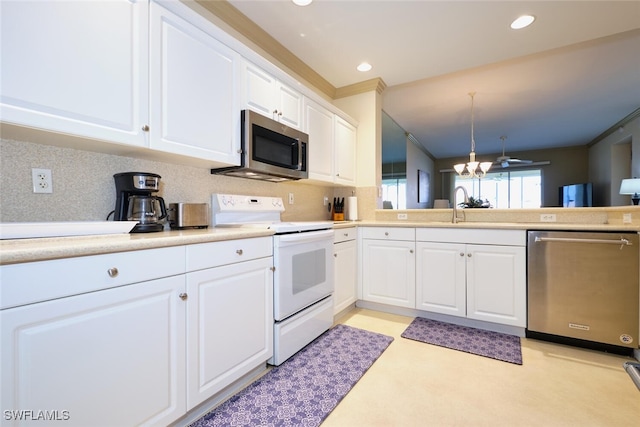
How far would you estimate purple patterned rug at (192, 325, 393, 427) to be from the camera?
4.56 feet

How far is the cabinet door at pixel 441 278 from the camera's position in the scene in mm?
2455

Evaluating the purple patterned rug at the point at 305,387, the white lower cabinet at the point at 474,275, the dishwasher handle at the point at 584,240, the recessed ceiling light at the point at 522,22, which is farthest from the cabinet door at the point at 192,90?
the dishwasher handle at the point at 584,240

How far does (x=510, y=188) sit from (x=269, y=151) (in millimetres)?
8019

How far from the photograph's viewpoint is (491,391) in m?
1.62

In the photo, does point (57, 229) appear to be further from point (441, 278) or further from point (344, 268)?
point (441, 278)

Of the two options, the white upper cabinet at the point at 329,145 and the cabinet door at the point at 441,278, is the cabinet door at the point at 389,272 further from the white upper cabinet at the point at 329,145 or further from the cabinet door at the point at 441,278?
the white upper cabinet at the point at 329,145

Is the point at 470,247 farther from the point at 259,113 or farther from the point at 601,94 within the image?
the point at 601,94

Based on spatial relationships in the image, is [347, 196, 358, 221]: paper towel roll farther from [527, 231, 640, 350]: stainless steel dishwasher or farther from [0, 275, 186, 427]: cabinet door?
[0, 275, 186, 427]: cabinet door

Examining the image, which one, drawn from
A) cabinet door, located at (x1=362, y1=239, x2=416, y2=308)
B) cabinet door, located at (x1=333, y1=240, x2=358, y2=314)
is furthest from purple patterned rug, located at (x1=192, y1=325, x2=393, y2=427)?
cabinet door, located at (x1=362, y1=239, x2=416, y2=308)

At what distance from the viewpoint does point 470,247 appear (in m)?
2.41

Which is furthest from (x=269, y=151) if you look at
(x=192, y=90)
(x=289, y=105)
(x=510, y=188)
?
(x=510, y=188)

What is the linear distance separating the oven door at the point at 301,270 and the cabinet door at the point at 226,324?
72 millimetres

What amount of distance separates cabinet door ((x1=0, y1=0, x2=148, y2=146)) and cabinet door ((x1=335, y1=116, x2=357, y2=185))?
199 centimetres

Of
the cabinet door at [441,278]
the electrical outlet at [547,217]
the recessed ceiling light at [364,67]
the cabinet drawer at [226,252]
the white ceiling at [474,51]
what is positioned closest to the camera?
the cabinet drawer at [226,252]
